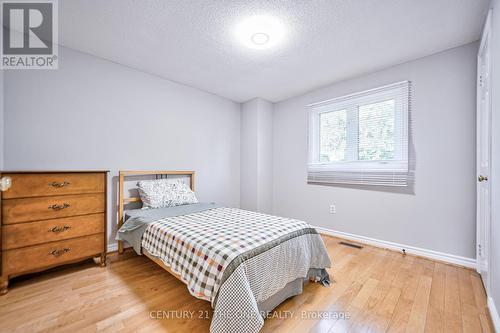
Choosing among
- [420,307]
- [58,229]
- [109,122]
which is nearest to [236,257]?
[420,307]

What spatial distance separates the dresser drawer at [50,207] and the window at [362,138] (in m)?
2.98

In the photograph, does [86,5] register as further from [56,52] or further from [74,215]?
[74,215]

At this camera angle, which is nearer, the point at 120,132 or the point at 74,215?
the point at 74,215

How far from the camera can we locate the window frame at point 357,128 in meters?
2.55

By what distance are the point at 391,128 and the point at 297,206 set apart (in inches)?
73.0

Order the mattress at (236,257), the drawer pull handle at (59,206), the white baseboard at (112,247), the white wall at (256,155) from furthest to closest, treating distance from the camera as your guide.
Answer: the white wall at (256,155) → the white baseboard at (112,247) → the drawer pull handle at (59,206) → the mattress at (236,257)

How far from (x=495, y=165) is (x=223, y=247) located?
6.25 ft

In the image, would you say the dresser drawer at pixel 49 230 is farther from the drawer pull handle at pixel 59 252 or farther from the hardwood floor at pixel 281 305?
the hardwood floor at pixel 281 305

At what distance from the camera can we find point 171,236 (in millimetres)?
1703

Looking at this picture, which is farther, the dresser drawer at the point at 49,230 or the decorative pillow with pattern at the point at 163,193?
the decorative pillow with pattern at the point at 163,193

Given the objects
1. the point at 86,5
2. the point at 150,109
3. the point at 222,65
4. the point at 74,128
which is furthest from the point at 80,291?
the point at 222,65

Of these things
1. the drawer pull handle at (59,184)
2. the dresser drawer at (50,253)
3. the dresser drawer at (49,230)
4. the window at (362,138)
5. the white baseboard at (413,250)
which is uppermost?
the window at (362,138)

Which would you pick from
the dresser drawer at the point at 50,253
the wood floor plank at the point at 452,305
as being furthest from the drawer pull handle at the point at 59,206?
the wood floor plank at the point at 452,305

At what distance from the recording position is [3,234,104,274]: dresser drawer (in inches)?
65.9
